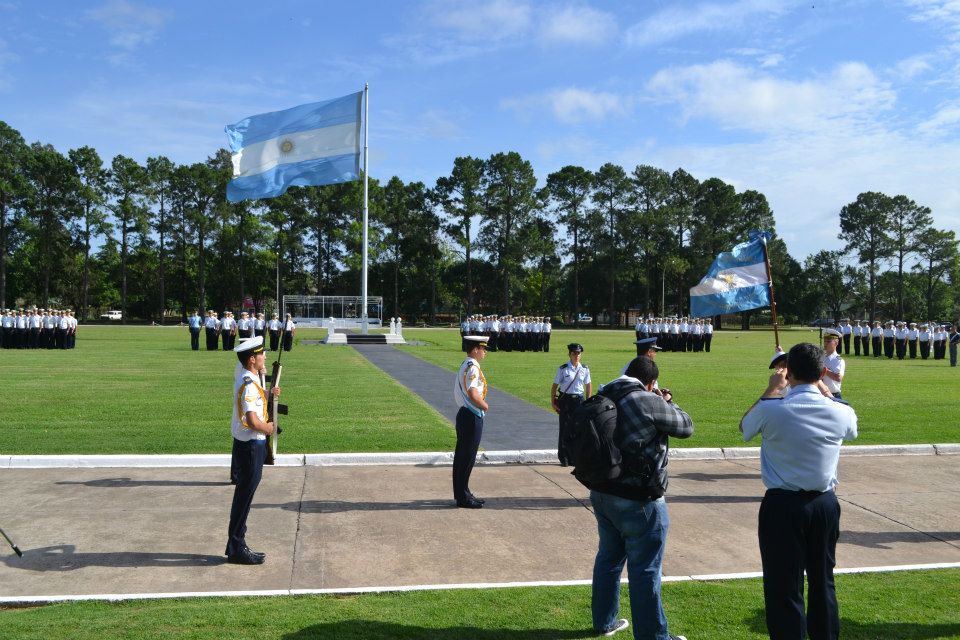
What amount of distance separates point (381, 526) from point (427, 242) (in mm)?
82168

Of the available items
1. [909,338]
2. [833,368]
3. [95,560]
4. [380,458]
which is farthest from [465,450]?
[909,338]

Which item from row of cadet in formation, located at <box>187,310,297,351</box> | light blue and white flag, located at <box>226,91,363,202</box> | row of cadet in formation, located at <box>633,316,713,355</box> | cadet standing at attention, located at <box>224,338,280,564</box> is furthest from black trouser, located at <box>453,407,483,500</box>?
row of cadet in formation, located at <box>633,316,713,355</box>

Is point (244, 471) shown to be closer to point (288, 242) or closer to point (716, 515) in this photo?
point (716, 515)

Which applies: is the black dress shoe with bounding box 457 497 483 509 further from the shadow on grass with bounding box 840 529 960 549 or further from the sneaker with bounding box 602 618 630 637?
the shadow on grass with bounding box 840 529 960 549

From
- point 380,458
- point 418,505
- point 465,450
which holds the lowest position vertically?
point 418,505

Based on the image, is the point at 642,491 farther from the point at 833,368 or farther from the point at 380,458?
the point at 380,458

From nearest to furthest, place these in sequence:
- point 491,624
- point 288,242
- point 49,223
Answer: point 491,624, point 49,223, point 288,242

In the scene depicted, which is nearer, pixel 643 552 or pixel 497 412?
pixel 643 552

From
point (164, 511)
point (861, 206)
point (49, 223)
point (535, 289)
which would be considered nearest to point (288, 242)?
point (49, 223)

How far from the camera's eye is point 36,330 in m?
32.7

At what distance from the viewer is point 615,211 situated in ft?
295

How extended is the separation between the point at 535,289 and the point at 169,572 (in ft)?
314

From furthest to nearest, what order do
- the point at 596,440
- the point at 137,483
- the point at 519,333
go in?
the point at 519,333, the point at 137,483, the point at 596,440

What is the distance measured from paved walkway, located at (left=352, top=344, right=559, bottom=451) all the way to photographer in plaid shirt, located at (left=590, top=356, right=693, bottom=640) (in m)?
6.33
